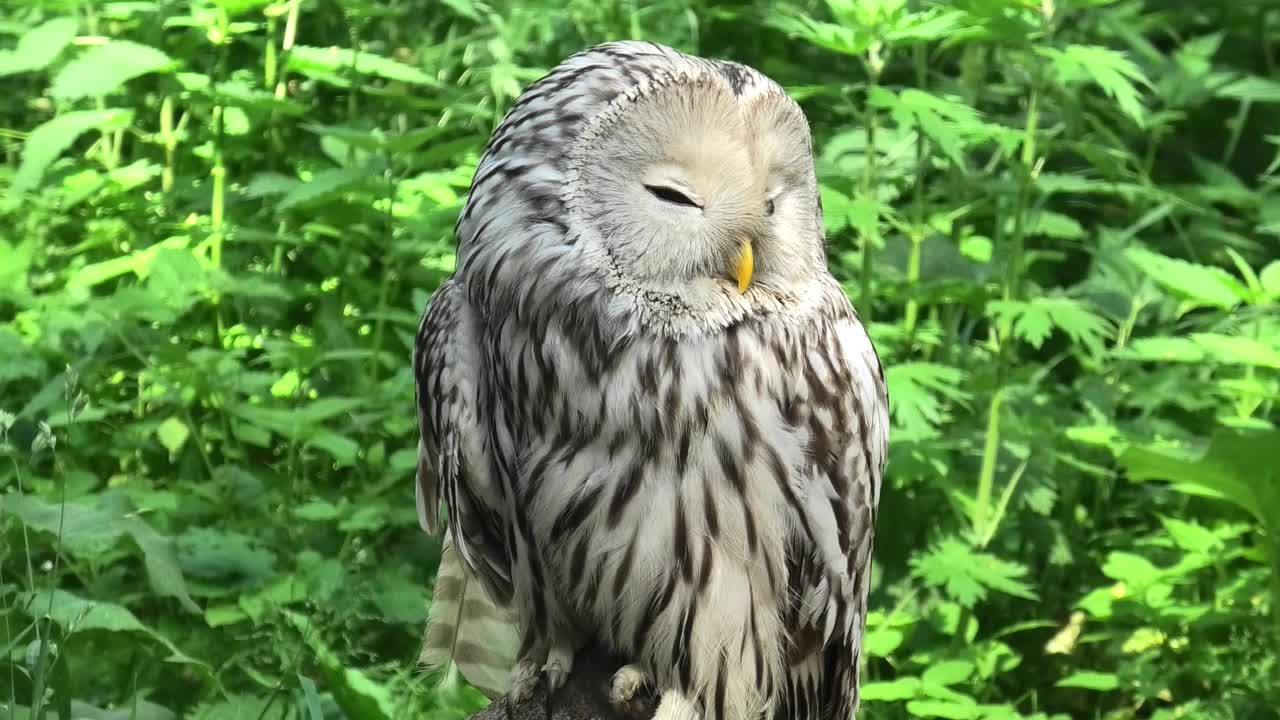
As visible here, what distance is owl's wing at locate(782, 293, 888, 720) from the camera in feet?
6.98

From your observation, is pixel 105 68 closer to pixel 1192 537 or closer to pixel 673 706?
pixel 673 706

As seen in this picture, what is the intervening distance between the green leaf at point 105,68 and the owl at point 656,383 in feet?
5.52

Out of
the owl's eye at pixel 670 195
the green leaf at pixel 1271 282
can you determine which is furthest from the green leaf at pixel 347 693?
the green leaf at pixel 1271 282

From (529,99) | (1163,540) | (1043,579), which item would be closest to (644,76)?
(529,99)

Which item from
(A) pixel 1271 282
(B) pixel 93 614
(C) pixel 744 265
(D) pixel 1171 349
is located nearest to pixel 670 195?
(C) pixel 744 265

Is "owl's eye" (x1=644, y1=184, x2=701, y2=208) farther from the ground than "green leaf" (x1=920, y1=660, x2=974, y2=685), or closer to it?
farther from the ground

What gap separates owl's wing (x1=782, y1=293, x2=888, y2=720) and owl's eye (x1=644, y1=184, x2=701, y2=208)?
0.94 feet

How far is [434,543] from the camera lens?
11.4ft

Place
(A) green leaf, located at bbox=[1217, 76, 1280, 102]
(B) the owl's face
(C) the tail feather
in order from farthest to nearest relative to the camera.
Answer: (A) green leaf, located at bbox=[1217, 76, 1280, 102]
(C) the tail feather
(B) the owl's face

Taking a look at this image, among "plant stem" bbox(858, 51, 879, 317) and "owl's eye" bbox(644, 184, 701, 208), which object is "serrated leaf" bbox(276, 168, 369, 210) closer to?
"plant stem" bbox(858, 51, 879, 317)

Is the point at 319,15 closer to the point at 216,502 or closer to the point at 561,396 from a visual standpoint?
the point at 216,502

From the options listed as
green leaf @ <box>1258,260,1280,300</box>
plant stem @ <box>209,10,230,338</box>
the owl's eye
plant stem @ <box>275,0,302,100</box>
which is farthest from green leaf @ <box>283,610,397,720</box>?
green leaf @ <box>1258,260,1280,300</box>

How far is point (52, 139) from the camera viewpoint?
376 centimetres

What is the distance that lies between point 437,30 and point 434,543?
6.79 ft
